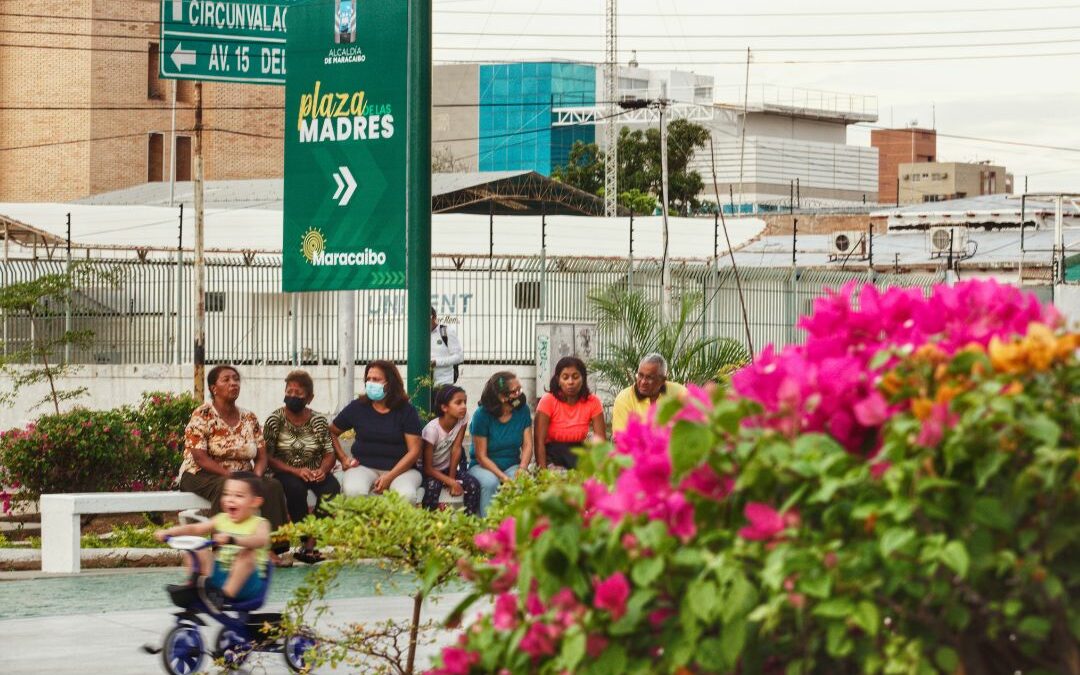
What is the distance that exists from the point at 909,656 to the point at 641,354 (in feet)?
53.9

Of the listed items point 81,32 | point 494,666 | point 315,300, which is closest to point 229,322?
point 315,300

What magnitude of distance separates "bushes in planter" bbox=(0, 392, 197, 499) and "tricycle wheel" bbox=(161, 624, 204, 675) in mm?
7695

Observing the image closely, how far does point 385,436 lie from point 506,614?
30.8 feet

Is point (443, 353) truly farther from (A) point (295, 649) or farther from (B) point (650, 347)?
(A) point (295, 649)

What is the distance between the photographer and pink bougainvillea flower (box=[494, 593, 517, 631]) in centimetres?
341

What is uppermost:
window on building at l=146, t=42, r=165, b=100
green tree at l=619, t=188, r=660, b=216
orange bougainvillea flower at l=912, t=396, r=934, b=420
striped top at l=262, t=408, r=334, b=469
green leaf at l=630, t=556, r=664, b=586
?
window on building at l=146, t=42, r=165, b=100

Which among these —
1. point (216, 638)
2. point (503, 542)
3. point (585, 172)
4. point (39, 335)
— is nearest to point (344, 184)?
point (216, 638)

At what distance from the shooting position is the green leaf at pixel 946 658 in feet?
9.59

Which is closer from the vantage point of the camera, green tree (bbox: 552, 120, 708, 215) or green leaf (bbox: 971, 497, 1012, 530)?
green leaf (bbox: 971, 497, 1012, 530)

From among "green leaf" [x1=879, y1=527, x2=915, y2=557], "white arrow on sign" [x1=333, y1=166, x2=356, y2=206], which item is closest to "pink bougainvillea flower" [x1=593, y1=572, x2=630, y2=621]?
"green leaf" [x1=879, y1=527, x2=915, y2=557]

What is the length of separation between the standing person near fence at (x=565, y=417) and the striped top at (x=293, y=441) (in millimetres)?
1695

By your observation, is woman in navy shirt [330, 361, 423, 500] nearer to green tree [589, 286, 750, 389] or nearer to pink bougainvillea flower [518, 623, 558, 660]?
green tree [589, 286, 750, 389]

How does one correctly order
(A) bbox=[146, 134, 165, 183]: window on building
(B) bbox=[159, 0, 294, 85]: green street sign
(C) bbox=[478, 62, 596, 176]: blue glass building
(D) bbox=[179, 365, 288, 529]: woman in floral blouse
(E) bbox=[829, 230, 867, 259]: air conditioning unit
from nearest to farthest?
(D) bbox=[179, 365, 288, 529]: woman in floral blouse
(B) bbox=[159, 0, 294, 85]: green street sign
(E) bbox=[829, 230, 867, 259]: air conditioning unit
(A) bbox=[146, 134, 165, 183]: window on building
(C) bbox=[478, 62, 596, 176]: blue glass building

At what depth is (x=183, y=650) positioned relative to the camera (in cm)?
795
